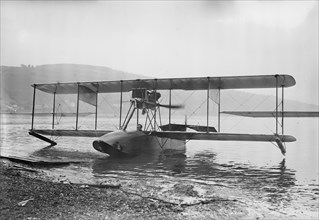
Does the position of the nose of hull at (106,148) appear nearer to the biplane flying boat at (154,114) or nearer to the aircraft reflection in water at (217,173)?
the biplane flying boat at (154,114)

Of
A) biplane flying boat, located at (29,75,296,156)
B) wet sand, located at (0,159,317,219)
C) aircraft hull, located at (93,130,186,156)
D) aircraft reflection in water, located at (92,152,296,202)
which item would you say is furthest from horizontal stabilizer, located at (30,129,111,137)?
wet sand, located at (0,159,317,219)

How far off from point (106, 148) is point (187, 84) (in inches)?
250

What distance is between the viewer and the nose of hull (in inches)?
527

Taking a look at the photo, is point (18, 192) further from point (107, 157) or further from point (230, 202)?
point (107, 157)

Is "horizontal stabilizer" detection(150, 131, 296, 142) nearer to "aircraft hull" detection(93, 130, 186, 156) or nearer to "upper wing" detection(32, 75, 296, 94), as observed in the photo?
"aircraft hull" detection(93, 130, 186, 156)

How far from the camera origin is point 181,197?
689 centimetres

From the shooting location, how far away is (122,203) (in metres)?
5.82

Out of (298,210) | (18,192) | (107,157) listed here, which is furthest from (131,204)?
(107,157)

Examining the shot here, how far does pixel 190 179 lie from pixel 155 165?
129 inches

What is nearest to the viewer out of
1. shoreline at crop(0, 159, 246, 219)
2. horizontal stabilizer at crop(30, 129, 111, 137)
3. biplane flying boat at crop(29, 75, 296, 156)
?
shoreline at crop(0, 159, 246, 219)

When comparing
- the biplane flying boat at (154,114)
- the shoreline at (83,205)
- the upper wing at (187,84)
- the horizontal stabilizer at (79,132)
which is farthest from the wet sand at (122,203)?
the horizontal stabilizer at (79,132)

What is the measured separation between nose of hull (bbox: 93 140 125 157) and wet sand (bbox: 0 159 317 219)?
19.2 ft

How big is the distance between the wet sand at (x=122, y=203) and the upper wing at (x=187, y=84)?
824 cm

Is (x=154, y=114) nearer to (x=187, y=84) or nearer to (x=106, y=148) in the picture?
(x=187, y=84)
